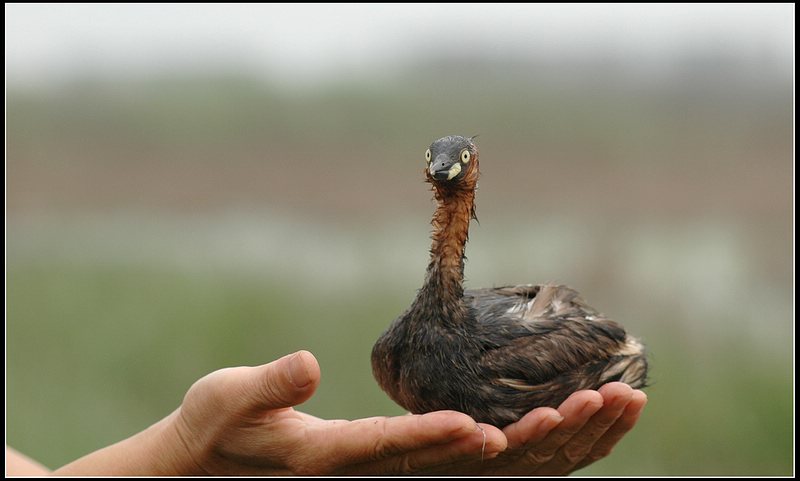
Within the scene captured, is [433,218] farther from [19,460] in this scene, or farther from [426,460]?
[19,460]

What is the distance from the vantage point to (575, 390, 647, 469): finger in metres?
1.98

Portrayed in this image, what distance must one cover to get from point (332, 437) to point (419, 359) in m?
0.24

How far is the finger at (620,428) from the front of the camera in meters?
1.98

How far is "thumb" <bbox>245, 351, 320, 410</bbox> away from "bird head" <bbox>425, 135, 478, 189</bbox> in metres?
0.42

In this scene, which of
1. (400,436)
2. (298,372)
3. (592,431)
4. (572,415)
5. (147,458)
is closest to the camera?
(298,372)

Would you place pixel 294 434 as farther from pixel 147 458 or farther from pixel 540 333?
pixel 540 333

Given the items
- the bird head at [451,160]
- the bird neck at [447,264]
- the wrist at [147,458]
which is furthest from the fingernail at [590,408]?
the wrist at [147,458]

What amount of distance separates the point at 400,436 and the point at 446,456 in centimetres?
12

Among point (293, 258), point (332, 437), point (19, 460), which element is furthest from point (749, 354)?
point (19, 460)

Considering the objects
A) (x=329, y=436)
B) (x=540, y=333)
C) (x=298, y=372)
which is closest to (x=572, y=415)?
(x=540, y=333)

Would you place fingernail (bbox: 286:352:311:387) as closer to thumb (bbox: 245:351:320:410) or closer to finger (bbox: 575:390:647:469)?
thumb (bbox: 245:351:320:410)

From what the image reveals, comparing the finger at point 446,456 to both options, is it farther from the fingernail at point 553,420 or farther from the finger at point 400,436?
the fingernail at point 553,420

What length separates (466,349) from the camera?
6.48ft

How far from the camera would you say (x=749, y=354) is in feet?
12.5
